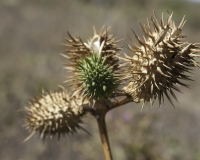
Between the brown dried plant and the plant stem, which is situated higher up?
the brown dried plant

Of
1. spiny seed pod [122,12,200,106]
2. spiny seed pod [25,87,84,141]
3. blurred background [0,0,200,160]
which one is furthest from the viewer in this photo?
blurred background [0,0,200,160]

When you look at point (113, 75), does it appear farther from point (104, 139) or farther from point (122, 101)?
point (104, 139)

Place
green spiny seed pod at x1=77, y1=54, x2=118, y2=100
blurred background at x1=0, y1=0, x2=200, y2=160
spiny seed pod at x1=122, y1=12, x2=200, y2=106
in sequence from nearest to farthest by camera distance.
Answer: spiny seed pod at x1=122, y1=12, x2=200, y2=106 < green spiny seed pod at x1=77, y1=54, x2=118, y2=100 < blurred background at x1=0, y1=0, x2=200, y2=160

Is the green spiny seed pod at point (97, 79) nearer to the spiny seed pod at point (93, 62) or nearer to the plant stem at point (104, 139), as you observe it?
the spiny seed pod at point (93, 62)

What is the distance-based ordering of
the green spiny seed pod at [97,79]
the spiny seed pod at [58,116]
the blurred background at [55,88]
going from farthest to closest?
the blurred background at [55,88], the spiny seed pod at [58,116], the green spiny seed pod at [97,79]

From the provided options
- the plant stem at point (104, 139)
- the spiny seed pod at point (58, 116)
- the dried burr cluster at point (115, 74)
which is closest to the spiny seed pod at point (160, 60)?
the dried burr cluster at point (115, 74)

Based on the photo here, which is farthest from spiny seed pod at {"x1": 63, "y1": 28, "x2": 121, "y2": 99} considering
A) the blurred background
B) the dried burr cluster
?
the blurred background

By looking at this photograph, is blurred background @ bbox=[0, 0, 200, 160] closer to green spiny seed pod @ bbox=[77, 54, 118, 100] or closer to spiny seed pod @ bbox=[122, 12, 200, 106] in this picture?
spiny seed pod @ bbox=[122, 12, 200, 106]

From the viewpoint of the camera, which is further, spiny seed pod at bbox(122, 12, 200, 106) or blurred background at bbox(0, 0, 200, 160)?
blurred background at bbox(0, 0, 200, 160)
